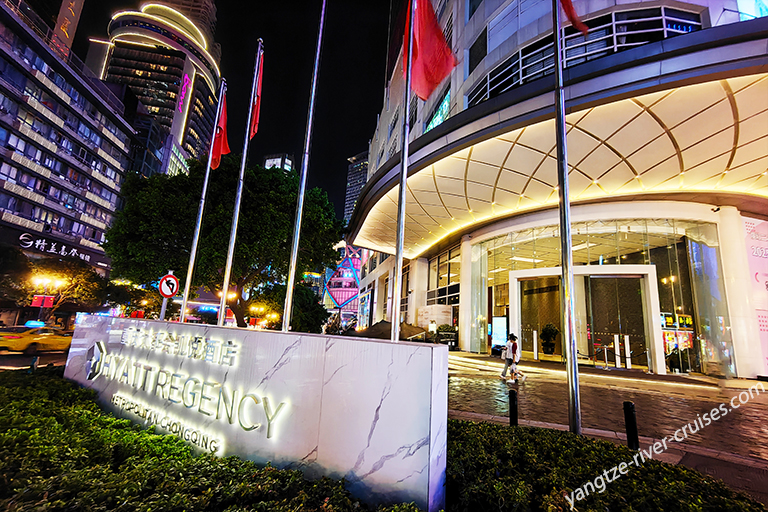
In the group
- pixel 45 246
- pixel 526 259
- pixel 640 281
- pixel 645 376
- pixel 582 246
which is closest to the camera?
pixel 645 376

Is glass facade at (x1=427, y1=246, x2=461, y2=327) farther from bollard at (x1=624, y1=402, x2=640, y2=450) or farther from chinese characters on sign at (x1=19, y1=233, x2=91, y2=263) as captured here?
chinese characters on sign at (x1=19, y1=233, x2=91, y2=263)

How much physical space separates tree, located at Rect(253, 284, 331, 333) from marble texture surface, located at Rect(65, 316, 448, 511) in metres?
14.0

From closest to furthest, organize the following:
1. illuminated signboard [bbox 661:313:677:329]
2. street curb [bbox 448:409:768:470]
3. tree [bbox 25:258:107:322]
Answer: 1. street curb [bbox 448:409:768:470]
2. illuminated signboard [bbox 661:313:677:329]
3. tree [bbox 25:258:107:322]

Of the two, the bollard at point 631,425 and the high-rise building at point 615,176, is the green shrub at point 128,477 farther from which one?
the bollard at point 631,425

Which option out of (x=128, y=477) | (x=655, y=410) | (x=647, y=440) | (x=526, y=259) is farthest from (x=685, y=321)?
(x=128, y=477)

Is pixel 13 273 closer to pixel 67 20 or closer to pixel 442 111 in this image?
pixel 442 111

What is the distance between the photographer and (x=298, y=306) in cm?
2278

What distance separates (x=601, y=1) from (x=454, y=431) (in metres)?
15.9

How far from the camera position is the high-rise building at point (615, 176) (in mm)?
8453

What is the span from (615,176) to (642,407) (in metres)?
8.14

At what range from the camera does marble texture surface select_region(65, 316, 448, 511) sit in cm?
312

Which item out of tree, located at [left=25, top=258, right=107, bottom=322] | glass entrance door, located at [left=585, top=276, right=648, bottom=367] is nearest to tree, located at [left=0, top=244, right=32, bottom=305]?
tree, located at [left=25, top=258, right=107, bottom=322]

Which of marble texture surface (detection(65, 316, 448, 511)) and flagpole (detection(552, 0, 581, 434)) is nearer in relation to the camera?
marble texture surface (detection(65, 316, 448, 511))

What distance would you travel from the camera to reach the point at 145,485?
3057 millimetres
